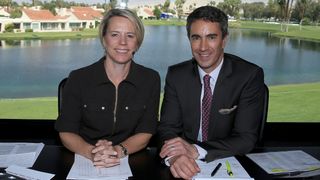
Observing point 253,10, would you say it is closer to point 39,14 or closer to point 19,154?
point 39,14

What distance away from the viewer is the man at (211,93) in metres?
1.81

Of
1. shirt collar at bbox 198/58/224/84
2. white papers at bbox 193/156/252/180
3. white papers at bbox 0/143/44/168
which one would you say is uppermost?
shirt collar at bbox 198/58/224/84

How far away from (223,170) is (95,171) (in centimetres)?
50

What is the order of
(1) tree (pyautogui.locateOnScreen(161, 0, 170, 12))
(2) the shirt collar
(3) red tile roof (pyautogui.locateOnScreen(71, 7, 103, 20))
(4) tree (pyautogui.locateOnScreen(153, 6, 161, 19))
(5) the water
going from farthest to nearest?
(1) tree (pyautogui.locateOnScreen(161, 0, 170, 12)) → (4) tree (pyautogui.locateOnScreen(153, 6, 161, 19)) → (3) red tile roof (pyautogui.locateOnScreen(71, 7, 103, 20)) → (5) the water → (2) the shirt collar

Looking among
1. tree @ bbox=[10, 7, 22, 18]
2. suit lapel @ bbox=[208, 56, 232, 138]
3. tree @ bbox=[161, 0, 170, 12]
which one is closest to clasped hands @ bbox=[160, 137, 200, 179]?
suit lapel @ bbox=[208, 56, 232, 138]

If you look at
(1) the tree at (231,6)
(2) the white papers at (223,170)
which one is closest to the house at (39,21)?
(1) the tree at (231,6)

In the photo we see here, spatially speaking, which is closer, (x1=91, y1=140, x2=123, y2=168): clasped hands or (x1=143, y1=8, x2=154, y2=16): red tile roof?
(x1=91, y1=140, x2=123, y2=168): clasped hands

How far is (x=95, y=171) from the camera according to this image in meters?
1.44

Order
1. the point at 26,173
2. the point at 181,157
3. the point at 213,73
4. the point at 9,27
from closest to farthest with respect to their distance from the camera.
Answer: the point at 26,173
the point at 181,157
the point at 213,73
the point at 9,27

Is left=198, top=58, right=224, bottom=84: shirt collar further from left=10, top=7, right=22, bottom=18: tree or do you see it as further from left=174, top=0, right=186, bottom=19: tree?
left=10, top=7, right=22, bottom=18: tree

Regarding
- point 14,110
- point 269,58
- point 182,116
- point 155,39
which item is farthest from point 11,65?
point 269,58

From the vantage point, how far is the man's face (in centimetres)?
180

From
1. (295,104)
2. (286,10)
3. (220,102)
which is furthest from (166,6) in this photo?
(220,102)

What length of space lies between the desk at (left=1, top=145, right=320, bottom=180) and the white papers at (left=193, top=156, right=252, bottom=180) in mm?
30
